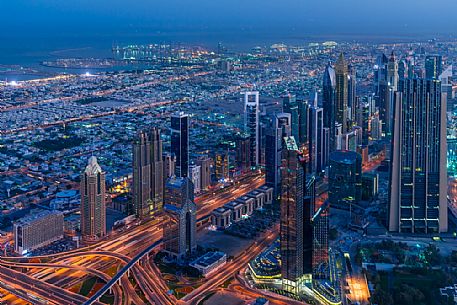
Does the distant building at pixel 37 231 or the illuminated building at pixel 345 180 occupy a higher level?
the illuminated building at pixel 345 180

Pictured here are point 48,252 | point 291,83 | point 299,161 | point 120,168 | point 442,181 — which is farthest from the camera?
point 291,83

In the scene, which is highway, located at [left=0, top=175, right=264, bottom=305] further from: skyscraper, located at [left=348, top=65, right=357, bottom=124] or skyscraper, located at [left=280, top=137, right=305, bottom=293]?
skyscraper, located at [left=348, top=65, right=357, bottom=124]

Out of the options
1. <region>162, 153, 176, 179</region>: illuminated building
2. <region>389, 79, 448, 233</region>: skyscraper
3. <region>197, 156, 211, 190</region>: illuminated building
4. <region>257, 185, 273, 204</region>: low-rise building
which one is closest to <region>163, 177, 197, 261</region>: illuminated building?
<region>162, 153, 176, 179</region>: illuminated building

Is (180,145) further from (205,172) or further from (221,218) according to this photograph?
(221,218)

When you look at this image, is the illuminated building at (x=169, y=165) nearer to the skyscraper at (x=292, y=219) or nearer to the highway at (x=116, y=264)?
the highway at (x=116, y=264)

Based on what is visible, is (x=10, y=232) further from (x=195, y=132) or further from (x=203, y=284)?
(x=195, y=132)

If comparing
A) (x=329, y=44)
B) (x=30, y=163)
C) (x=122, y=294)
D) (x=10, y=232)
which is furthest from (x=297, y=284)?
(x=329, y=44)

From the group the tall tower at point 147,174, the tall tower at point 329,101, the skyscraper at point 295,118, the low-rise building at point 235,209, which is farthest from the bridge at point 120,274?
the tall tower at point 329,101
